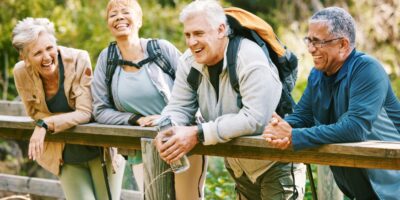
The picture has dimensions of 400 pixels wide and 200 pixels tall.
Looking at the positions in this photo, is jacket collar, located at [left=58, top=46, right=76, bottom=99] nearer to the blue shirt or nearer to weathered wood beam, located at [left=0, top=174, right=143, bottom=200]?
the blue shirt

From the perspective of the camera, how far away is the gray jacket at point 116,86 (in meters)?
4.07

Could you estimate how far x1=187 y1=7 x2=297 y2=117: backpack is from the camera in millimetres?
3490

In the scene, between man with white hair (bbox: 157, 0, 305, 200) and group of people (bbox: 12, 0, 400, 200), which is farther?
man with white hair (bbox: 157, 0, 305, 200)

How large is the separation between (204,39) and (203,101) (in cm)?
34

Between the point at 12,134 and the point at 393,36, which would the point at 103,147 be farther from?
the point at 393,36

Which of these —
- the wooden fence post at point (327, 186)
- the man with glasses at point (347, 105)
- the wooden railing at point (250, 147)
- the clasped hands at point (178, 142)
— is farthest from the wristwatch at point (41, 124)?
the wooden fence post at point (327, 186)

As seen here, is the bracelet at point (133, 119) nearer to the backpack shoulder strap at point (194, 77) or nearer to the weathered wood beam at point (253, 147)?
the weathered wood beam at point (253, 147)

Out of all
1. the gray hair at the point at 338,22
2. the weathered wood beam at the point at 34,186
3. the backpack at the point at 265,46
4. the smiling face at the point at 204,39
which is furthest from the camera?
the weathered wood beam at the point at 34,186

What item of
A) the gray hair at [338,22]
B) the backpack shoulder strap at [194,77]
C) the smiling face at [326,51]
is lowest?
the backpack shoulder strap at [194,77]

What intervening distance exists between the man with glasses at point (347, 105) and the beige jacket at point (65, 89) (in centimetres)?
143

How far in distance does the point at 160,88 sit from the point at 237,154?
33.1 inches

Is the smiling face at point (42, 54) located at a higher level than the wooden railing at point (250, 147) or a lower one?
higher

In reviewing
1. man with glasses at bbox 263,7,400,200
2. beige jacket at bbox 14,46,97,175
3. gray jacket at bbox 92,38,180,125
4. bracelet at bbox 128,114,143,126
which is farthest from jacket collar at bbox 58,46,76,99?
man with glasses at bbox 263,7,400,200

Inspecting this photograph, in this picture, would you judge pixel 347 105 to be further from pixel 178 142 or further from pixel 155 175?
pixel 155 175
